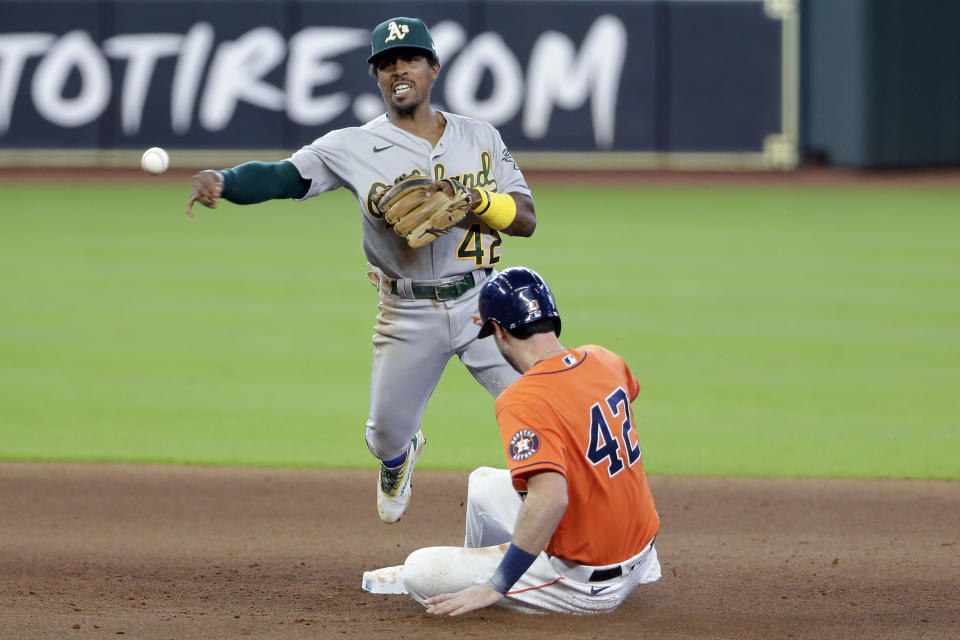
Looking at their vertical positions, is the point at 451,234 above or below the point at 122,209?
above

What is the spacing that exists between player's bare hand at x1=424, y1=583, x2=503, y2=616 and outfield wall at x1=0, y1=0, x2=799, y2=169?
15.0m

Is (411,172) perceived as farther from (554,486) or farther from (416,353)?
(554,486)

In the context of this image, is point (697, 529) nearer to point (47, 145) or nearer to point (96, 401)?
point (96, 401)

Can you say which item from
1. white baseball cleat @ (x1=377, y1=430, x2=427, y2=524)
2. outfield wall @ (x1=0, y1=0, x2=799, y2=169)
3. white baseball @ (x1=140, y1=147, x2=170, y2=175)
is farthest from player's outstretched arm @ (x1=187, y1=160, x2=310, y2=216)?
outfield wall @ (x1=0, y1=0, x2=799, y2=169)

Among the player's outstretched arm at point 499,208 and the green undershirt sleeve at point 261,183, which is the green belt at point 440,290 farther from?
the green undershirt sleeve at point 261,183

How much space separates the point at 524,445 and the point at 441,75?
1532 cm

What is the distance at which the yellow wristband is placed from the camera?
5180mm

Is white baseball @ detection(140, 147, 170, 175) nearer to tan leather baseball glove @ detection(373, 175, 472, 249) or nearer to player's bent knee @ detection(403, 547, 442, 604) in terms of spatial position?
tan leather baseball glove @ detection(373, 175, 472, 249)

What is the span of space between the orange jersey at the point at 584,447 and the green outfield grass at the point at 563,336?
2.79 metres

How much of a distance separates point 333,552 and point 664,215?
11.0 m

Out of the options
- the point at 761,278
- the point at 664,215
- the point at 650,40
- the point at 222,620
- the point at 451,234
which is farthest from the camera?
the point at 650,40

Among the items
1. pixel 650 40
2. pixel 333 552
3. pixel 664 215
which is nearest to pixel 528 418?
pixel 333 552

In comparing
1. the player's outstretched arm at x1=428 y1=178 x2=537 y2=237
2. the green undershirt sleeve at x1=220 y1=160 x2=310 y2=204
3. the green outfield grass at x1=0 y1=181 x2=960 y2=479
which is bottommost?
the green outfield grass at x1=0 y1=181 x2=960 y2=479

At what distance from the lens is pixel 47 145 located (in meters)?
19.3
